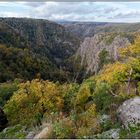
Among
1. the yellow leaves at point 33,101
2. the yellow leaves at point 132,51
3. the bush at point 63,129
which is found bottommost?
the yellow leaves at point 33,101

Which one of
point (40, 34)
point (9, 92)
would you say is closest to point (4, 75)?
point (9, 92)

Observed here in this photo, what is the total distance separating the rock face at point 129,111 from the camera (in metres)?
7.46

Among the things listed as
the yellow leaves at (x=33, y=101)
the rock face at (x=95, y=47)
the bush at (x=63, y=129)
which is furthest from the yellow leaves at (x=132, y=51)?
the rock face at (x=95, y=47)

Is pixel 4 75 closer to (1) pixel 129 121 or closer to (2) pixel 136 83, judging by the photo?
(2) pixel 136 83

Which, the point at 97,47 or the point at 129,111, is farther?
the point at 97,47

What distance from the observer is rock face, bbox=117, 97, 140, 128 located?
7.46 meters

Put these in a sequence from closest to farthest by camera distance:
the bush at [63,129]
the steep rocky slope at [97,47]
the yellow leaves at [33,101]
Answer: the bush at [63,129], the yellow leaves at [33,101], the steep rocky slope at [97,47]

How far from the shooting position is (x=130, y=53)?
1410 cm

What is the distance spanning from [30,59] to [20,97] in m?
68.3

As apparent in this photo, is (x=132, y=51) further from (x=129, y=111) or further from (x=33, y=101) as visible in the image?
(x=129, y=111)

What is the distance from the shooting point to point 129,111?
804 cm

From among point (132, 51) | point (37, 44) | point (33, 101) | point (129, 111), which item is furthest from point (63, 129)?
point (37, 44)

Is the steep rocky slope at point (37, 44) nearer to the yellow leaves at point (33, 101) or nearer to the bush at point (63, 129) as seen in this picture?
the yellow leaves at point (33, 101)

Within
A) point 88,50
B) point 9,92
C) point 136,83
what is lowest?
point 88,50
